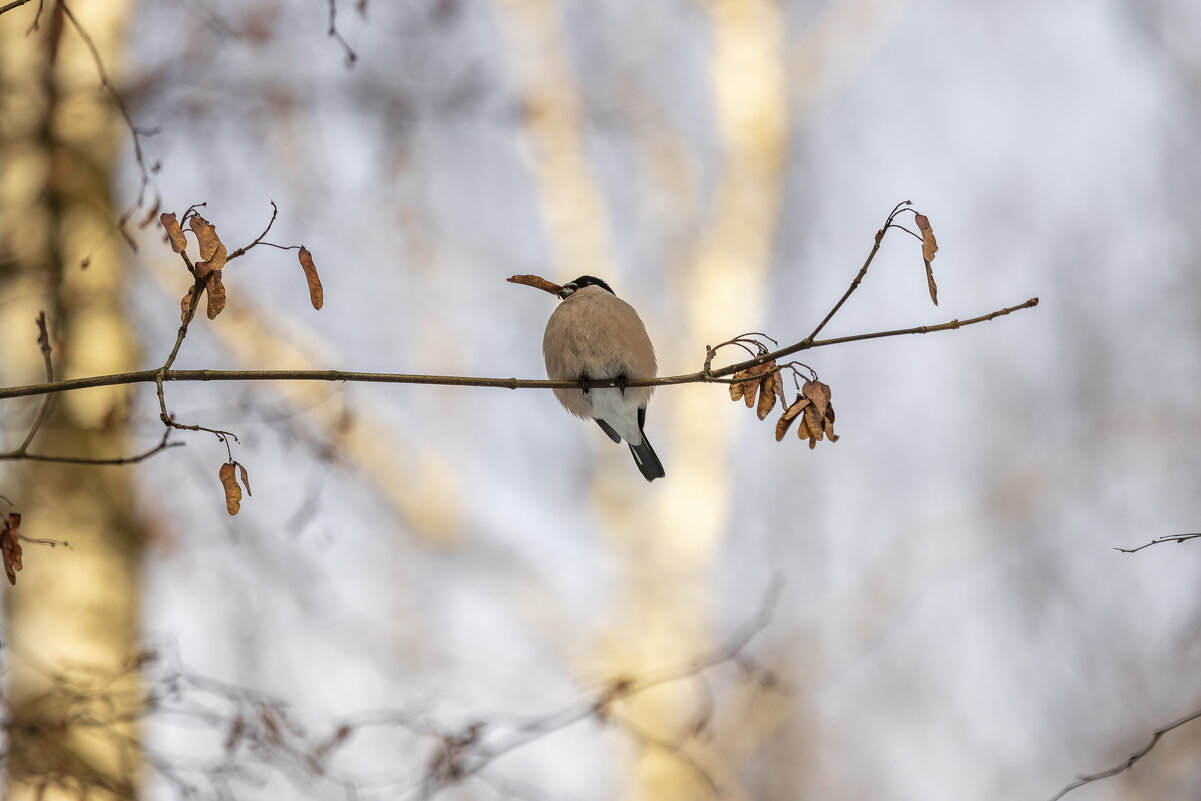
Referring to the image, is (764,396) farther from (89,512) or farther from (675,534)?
(675,534)

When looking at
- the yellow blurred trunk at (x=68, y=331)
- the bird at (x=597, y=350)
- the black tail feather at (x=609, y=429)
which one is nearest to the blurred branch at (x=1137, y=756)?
the bird at (x=597, y=350)

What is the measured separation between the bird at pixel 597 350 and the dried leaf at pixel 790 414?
147 cm

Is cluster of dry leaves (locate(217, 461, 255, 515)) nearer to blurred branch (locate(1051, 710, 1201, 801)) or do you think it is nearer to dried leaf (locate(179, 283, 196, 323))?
dried leaf (locate(179, 283, 196, 323))

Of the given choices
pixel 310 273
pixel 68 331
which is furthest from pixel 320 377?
pixel 68 331

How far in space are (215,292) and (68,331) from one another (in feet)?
7.28

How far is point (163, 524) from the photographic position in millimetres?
4418

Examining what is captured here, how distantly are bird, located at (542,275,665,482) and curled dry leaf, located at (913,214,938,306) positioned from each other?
5.44 feet

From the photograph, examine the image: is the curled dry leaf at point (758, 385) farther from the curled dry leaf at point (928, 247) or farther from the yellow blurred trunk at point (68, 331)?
the yellow blurred trunk at point (68, 331)

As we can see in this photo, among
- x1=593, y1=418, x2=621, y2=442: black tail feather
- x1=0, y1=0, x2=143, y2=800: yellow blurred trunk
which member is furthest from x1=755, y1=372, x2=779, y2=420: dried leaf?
x1=0, y1=0, x2=143, y2=800: yellow blurred trunk

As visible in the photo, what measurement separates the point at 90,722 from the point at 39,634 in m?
1.15

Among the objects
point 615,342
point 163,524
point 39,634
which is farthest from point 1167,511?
point 39,634

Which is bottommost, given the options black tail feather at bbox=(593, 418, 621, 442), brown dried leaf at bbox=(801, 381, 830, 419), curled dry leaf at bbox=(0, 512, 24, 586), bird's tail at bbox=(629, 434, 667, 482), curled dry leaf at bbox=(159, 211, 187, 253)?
curled dry leaf at bbox=(0, 512, 24, 586)

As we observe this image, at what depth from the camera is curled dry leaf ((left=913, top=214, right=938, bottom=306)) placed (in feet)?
6.38

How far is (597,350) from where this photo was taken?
3.69 m
